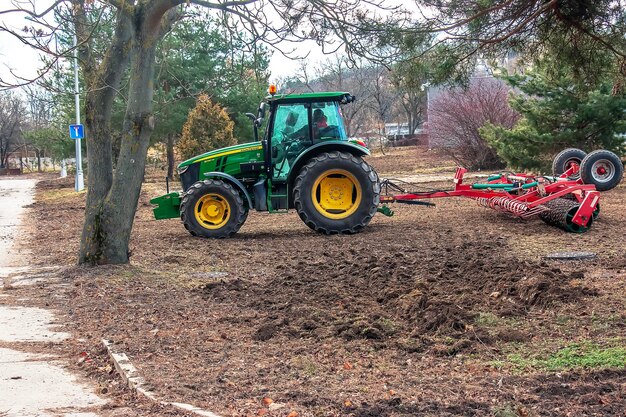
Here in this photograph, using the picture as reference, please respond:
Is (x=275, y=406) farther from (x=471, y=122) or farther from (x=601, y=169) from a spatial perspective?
(x=471, y=122)

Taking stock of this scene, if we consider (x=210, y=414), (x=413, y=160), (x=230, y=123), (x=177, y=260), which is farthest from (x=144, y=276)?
(x=413, y=160)

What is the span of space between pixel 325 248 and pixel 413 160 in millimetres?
28981

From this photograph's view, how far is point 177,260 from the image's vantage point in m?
12.2

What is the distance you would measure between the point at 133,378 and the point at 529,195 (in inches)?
379

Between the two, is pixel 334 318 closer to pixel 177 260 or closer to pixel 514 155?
pixel 177 260

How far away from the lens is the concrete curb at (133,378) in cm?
521

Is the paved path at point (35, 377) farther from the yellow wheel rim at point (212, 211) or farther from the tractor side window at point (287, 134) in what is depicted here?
the tractor side window at point (287, 134)

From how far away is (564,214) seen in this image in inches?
514

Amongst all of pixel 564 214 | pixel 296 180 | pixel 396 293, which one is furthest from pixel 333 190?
pixel 396 293

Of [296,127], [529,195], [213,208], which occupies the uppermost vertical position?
[296,127]

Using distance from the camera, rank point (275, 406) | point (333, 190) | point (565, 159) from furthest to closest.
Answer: point (565, 159) < point (333, 190) < point (275, 406)

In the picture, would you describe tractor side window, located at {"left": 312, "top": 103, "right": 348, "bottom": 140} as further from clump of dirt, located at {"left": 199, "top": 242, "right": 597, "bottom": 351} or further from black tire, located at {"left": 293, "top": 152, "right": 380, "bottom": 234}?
clump of dirt, located at {"left": 199, "top": 242, "right": 597, "bottom": 351}

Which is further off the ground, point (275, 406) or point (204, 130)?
point (204, 130)

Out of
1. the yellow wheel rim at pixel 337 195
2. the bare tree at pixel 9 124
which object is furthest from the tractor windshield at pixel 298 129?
the bare tree at pixel 9 124
